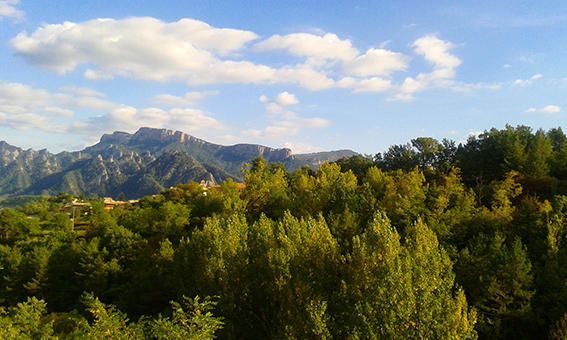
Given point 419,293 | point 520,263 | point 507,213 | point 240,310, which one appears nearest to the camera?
point 419,293

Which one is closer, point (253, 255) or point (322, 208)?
point (253, 255)

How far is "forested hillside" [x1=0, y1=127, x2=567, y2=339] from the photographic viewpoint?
20.7 meters

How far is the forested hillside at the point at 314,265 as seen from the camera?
67.8 feet

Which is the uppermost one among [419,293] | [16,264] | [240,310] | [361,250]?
[361,250]

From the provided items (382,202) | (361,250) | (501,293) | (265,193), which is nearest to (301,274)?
(361,250)

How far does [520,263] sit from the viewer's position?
33750 mm

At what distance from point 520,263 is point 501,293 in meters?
2.89

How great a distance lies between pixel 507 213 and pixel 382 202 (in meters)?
13.7

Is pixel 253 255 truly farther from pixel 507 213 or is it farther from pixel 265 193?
pixel 265 193

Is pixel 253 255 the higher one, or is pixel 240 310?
pixel 253 255

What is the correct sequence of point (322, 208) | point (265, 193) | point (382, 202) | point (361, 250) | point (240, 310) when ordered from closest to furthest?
1. point (361, 250)
2. point (240, 310)
3. point (382, 202)
4. point (322, 208)
5. point (265, 193)

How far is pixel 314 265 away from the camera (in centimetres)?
2658

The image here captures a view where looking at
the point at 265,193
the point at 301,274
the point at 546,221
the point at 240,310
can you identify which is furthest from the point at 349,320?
the point at 265,193

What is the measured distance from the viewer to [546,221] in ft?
134
